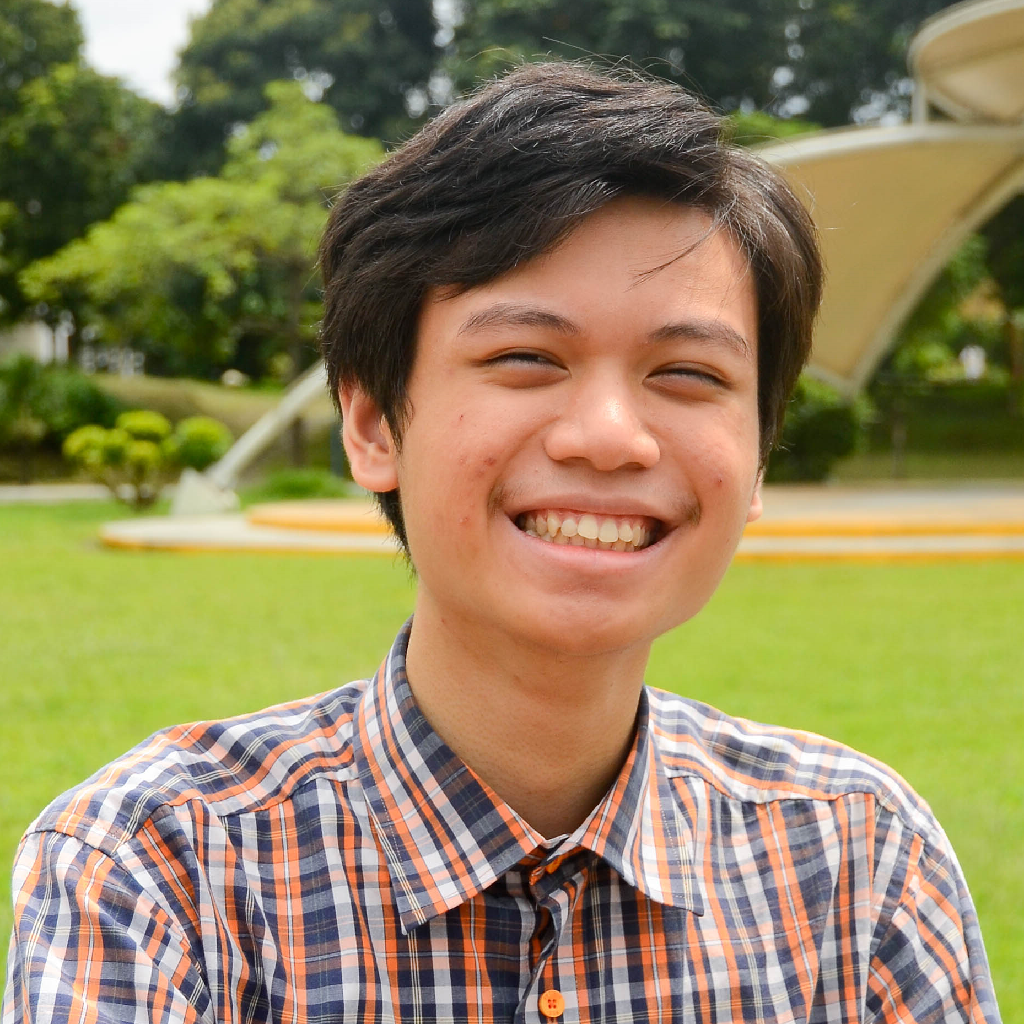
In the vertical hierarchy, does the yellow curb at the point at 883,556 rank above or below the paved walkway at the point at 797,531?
below

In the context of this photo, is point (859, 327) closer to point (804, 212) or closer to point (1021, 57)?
point (1021, 57)

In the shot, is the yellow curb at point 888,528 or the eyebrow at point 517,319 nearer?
the eyebrow at point 517,319

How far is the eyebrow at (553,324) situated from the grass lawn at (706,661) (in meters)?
2.30

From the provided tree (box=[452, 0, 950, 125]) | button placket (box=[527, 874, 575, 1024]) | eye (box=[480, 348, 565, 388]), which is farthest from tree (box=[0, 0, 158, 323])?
button placket (box=[527, 874, 575, 1024])

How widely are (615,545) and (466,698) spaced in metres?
0.25

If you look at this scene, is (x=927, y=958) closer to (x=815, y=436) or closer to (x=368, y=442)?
(x=368, y=442)

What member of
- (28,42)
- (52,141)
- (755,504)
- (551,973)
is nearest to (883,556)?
(755,504)

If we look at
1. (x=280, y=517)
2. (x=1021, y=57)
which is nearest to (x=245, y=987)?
(x=280, y=517)

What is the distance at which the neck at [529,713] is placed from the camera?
1320 mm

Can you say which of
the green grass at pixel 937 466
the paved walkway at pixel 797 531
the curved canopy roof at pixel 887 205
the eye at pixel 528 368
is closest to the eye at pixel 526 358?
the eye at pixel 528 368

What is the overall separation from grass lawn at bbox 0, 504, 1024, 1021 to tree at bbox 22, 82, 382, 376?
8.53 m

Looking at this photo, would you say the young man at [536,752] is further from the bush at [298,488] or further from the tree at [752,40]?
the tree at [752,40]

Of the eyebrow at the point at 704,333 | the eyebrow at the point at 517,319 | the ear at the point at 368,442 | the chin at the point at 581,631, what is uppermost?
the eyebrow at the point at 517,319

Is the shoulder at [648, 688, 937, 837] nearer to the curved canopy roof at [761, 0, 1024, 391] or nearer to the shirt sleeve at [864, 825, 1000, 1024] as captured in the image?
the shirt sleeve at [864, 825, 1000, 1024]
